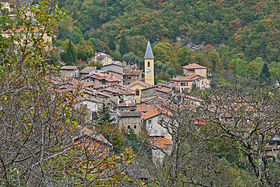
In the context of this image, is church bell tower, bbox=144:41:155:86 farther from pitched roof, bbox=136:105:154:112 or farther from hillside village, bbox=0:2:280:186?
Result: pitched roof, bbox=136:105:154:112

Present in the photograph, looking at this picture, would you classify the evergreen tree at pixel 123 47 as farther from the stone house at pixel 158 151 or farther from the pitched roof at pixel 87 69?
the stone house at pixel 158 151

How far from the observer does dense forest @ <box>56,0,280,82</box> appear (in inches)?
2035

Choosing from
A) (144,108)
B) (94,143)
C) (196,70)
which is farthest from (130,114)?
(196,70)

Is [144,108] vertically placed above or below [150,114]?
above

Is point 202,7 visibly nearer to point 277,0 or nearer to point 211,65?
point 277,0

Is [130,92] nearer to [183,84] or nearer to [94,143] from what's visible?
[183,84]

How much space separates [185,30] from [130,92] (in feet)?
106

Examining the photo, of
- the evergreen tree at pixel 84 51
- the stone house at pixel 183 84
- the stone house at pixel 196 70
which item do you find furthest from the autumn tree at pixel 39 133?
the stone house at pixel 196 70

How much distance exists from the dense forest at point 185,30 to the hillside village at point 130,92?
243 inches

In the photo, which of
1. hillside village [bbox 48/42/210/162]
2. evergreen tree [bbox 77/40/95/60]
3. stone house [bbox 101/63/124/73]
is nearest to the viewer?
hillside village [bbox 48/42/210/162]

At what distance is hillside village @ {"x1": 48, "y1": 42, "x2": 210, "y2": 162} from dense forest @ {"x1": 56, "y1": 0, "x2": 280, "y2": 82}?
6.16 m

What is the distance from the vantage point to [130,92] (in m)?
32.5

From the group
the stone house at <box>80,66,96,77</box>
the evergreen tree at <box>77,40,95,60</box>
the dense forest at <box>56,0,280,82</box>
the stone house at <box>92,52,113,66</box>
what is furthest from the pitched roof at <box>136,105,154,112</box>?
the dense forest at <box>56,0,280,82</box>

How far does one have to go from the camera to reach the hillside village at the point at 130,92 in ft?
78.5
